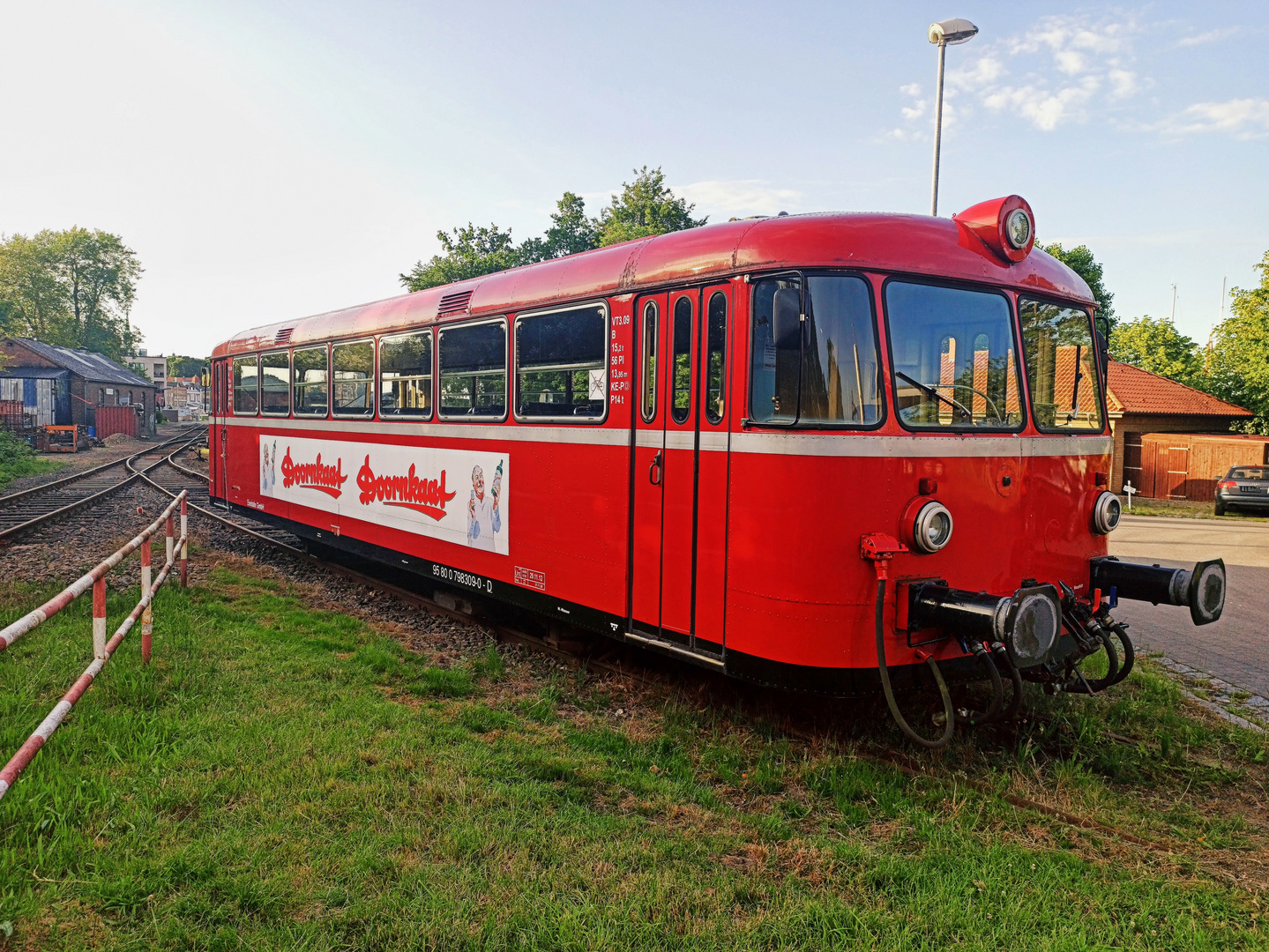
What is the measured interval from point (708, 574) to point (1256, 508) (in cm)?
2297

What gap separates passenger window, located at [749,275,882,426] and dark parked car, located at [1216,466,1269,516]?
73.2 feet

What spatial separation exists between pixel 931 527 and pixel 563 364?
9.76 ft

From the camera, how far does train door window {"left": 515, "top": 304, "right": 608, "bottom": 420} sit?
6.21 metres

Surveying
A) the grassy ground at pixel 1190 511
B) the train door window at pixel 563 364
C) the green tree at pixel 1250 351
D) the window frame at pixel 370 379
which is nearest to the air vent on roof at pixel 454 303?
the train door window at pixel 563 364

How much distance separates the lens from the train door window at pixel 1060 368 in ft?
18.3

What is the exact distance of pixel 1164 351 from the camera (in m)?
41.7

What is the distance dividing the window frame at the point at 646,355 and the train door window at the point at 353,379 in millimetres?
4507

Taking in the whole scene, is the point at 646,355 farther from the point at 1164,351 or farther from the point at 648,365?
the point at 1164,351

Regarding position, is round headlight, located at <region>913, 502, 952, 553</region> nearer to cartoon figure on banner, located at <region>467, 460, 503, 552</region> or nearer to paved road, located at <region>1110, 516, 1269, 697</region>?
cartoon figure on banner, located at <region>467, 460, 503, 552</region>

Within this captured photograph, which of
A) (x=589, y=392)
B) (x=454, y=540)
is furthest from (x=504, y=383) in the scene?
(x=454, y=540)

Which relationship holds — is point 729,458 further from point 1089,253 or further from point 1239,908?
point 1089,253

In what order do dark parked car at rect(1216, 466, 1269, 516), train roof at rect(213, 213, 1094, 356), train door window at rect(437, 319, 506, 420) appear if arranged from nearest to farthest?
train roof at rect(213, 213, 1094, 356), train door window at rect(437, 319, 506, 420), dark parked car at rect(1216, 466, 1269, 516)

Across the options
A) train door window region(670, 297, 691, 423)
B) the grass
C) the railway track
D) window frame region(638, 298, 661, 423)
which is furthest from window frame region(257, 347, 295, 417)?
the grass

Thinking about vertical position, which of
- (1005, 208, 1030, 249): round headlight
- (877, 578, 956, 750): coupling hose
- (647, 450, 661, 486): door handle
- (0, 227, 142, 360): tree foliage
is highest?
(0, 227, 142, 360): tree foliage
